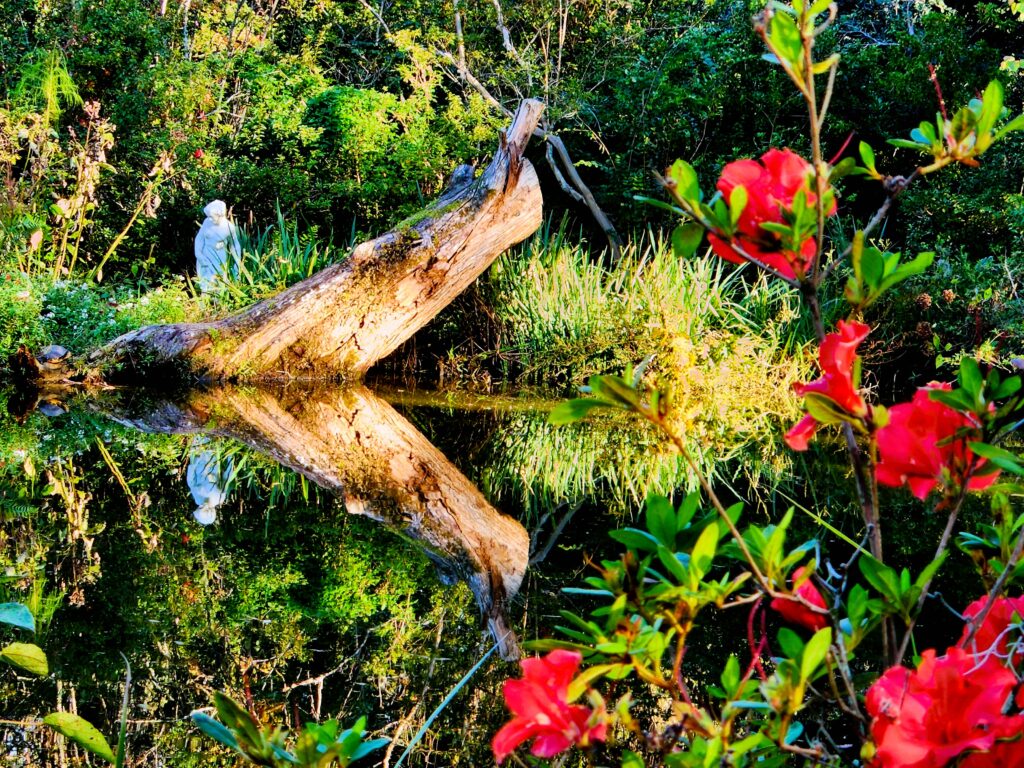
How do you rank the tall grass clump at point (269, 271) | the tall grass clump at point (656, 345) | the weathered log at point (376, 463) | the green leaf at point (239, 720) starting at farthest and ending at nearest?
1. the tall grass clump at point (269, 271)
2. the tall grass clump at point (656, 345)
3. the weathered log at point (376, 463)
4. the green leaf at point (239, 720)

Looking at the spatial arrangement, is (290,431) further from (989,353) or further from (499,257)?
(989,353)

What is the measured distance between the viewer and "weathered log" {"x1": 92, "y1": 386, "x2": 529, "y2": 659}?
3414 mm

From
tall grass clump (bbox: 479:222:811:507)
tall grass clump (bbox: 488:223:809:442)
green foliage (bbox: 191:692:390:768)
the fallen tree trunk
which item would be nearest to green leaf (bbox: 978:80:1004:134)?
green foliage (bbox: 191:692:390:768)

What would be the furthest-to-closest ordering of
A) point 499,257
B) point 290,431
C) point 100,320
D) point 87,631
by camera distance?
1. point 499,257
2. point 100,320
3. point 290,431
4. point 87,631

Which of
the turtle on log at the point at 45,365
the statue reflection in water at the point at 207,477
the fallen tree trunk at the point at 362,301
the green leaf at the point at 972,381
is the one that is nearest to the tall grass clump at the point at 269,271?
the fallen tree trunk at the point at 362,301

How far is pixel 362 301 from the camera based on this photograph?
8594 millimetres

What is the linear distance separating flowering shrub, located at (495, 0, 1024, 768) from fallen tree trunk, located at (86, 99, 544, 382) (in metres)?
7.48

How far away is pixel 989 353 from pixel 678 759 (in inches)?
315

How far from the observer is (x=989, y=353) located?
8.23 meters

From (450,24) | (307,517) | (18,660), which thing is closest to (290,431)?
(307,517)

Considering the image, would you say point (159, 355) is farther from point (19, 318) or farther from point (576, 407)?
point (576, 407)

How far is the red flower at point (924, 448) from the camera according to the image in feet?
3.49

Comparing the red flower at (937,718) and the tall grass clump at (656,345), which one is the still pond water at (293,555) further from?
the red flower at (937,718)

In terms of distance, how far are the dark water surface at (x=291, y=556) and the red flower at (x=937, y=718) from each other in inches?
37.3
